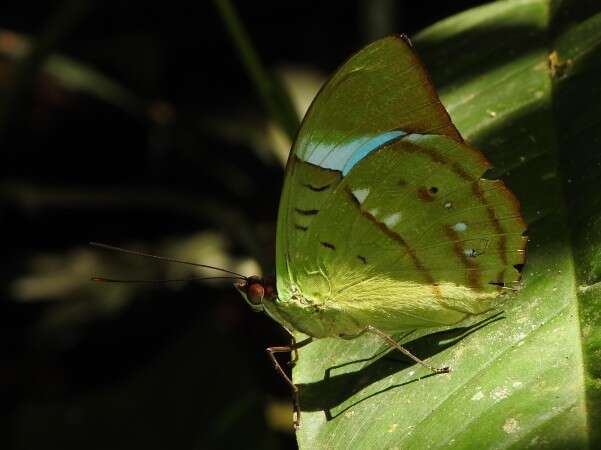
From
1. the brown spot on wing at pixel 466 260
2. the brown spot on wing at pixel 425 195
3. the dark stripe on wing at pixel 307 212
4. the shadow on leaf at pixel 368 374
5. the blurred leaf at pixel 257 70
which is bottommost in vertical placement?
the shadow on leaf at pixel 368 374

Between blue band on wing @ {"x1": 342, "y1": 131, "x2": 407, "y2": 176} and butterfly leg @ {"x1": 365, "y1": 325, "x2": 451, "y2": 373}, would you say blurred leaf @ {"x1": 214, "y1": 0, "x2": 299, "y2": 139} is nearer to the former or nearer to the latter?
blue band on wing @ {"x1": 342, "y1": 131, "x2": 407, "y2": 176}

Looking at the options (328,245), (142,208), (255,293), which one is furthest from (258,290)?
(142,208)

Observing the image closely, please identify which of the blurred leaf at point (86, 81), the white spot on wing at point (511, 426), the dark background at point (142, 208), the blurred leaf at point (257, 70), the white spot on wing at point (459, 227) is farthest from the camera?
the blurred leaf at point (86, 81)

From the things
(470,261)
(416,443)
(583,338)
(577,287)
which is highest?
(470,261)

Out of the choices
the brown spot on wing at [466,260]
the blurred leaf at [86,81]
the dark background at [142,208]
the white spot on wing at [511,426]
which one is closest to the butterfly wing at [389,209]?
the brown spot on wing at [466,260]

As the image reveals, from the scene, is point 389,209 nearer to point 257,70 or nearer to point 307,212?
point 307,212

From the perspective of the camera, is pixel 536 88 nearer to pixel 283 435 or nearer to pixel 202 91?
pixel 283 435

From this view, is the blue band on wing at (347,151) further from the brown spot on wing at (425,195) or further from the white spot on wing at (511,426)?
the white spot on wing at (511,426)

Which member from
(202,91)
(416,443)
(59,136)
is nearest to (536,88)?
(416,443)
